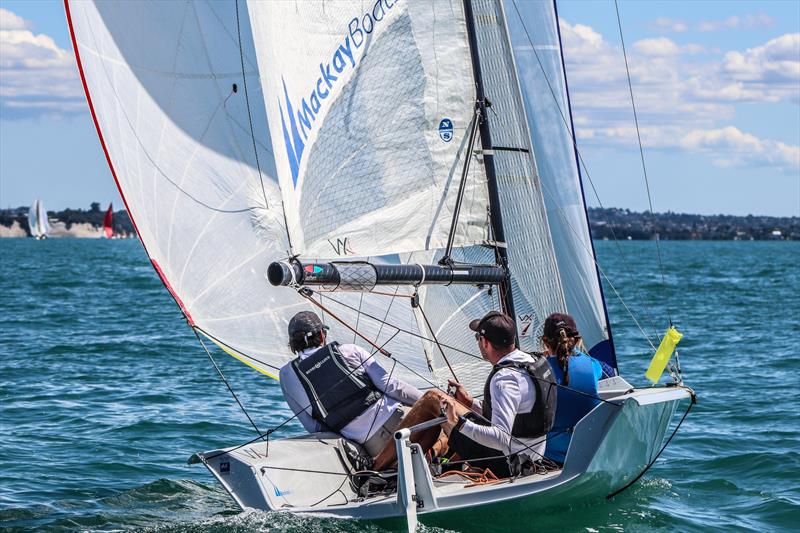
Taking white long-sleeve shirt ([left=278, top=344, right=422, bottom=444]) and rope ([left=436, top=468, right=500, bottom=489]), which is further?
white long-sleeve shirt ([left=278, top=344, right=422, bottom=444])

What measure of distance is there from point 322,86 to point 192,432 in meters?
4.35

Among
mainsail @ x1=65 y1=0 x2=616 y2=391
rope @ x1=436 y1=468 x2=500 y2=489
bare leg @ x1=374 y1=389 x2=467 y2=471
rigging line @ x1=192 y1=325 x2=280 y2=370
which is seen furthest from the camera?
rigging line @ x1=192 y1=325 x2=280 y2=370

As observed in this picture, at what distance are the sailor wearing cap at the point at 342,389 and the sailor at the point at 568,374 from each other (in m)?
0.82

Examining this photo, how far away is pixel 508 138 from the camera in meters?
8.16

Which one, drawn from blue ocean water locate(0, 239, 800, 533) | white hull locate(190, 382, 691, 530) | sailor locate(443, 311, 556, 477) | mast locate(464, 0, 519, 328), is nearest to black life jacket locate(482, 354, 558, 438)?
sailor locate(443, 311, 556, 477)

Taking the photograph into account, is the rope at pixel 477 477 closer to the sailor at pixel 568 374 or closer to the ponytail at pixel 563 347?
the sailor at pixel 568 374

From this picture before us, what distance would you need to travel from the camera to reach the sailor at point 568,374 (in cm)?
679

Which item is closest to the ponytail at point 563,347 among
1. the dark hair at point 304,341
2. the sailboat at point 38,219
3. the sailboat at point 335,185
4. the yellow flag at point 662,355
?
the sailboat at point 335,185

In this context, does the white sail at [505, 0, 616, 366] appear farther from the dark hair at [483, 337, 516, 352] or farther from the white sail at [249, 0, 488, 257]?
the dark hair at [483, 337, 516, 352]

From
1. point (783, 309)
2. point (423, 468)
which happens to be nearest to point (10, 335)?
point (423, 468)

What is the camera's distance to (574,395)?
6.84 metres

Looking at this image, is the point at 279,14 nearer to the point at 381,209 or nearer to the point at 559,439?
the point at 381,209

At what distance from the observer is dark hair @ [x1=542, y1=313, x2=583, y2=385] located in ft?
22.2

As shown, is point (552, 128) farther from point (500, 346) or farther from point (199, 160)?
point (500, 346)
